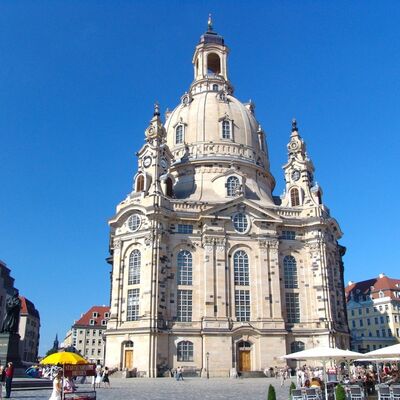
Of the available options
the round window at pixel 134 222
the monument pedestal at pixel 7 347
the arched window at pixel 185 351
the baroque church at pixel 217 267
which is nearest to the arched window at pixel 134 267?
the baroque church at pixel 217 267

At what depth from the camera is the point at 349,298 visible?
87938mm

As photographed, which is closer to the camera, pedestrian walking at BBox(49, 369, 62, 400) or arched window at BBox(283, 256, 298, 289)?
pedestrian walking at BBox(49, 369, 62, 400)

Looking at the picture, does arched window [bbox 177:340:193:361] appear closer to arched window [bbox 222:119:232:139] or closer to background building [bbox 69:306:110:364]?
arched window [bbox 222:119:232:139]

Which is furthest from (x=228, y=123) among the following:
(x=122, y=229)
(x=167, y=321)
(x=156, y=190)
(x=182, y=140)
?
(x=167, y=321)

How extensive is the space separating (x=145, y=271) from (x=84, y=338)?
52261 mm

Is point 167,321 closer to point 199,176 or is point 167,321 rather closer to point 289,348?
point 289,348

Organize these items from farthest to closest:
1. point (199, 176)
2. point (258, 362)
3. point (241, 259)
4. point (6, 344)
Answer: point (199, 176) → point (241, 259) → point (258, 362) → point (6, 344)

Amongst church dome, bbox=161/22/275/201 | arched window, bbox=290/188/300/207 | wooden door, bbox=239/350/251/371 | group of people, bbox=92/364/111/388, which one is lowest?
group of people, bbox=92/364/111/388

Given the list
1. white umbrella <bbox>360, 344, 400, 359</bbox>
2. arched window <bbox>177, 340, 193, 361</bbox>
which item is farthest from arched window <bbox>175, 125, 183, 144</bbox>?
white umbrella <bbox>360, 344, 400, 359</bbox>

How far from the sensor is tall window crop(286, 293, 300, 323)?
53.8m

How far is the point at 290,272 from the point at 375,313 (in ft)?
110

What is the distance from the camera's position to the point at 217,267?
52.7 metres

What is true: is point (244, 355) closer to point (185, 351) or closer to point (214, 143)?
point (185, 351)

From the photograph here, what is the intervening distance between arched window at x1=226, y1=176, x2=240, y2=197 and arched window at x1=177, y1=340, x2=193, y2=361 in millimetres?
18626
